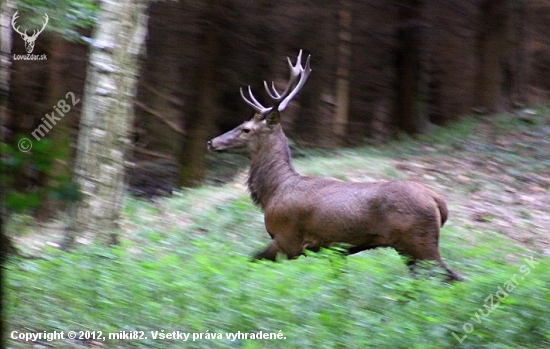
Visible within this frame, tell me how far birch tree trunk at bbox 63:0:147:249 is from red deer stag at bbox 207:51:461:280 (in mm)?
1768

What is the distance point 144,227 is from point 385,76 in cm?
1163

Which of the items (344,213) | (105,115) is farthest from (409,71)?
(105,115)

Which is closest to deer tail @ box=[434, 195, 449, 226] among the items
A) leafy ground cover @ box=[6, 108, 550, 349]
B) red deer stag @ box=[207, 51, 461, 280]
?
red deer stag @ box=[207, 51, 461, 280]

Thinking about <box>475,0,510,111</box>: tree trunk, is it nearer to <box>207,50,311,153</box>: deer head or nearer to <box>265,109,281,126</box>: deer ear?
<box>207,50,311,153</box>: deer head

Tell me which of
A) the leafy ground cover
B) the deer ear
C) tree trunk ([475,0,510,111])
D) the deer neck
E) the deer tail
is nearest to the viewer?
the leafy ground cover

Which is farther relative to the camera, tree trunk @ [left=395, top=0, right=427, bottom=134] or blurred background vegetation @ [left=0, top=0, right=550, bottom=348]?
tree trunk @ [left=395, top=0, right=427, bottom=134]

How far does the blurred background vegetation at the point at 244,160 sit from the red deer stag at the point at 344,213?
433 mm

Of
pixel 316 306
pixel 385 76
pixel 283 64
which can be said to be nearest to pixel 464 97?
pixel 385 76

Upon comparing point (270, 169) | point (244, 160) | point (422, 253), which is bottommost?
point (244, 160)

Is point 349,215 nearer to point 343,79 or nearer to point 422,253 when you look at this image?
point 422,253

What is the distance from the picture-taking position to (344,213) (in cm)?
866

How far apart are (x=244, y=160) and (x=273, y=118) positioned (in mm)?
7870

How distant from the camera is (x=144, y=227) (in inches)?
430

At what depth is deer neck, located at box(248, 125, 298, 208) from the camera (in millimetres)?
9688
